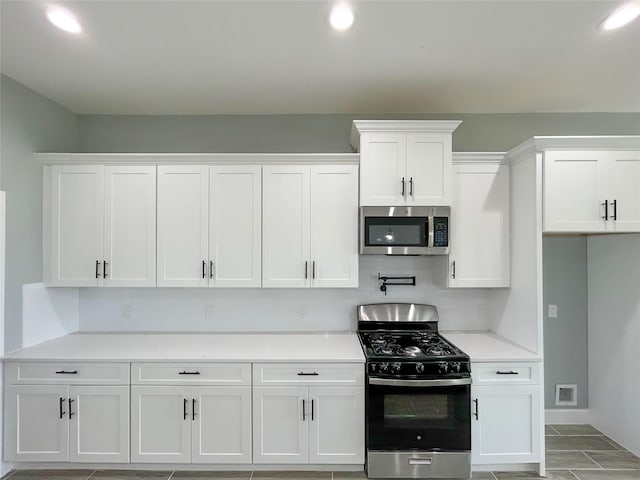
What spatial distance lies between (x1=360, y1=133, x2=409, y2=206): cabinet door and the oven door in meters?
1.30

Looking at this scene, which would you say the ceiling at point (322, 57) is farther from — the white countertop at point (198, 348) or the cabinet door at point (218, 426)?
the cabinet door at point (218, 426)

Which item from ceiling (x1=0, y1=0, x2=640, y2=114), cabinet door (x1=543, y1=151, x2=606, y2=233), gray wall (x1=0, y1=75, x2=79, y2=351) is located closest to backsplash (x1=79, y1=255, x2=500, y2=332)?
gray wall (x1=0, y1=75, x2=79, y2=351)

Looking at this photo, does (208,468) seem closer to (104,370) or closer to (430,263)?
(104,370)

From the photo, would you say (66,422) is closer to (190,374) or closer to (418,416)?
(190,374)

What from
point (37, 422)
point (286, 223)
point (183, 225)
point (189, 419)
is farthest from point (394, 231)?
point (37, 422)

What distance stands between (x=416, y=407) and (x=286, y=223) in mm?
1613

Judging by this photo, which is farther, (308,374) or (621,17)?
(308,374)

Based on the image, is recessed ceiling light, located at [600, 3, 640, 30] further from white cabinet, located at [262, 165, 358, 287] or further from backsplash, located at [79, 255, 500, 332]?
backsplash, located at [79, 255, 500, 332]

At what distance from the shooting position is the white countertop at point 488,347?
96.1 inches

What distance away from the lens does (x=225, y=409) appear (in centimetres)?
244

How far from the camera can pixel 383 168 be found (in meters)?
2.70

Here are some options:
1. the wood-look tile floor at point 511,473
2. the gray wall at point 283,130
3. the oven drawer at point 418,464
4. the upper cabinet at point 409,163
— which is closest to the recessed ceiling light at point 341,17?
the upper cabinet at point 409,163

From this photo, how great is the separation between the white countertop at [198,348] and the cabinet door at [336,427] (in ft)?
0.81

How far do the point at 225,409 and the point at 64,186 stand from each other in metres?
2.12
